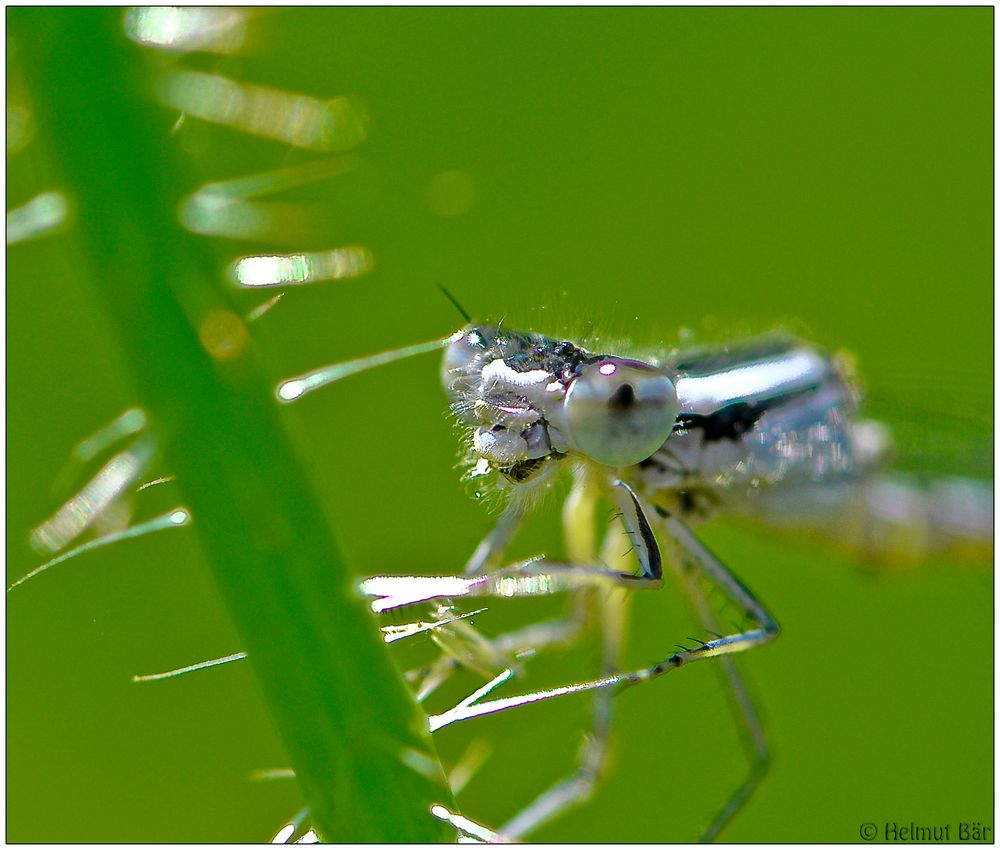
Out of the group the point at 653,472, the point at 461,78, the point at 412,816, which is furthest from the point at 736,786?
the point at 461,78

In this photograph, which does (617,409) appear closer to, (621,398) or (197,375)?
(621,398)

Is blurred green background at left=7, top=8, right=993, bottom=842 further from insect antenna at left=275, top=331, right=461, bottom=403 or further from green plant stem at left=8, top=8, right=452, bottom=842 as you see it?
green plant stem at left=8, top=8, right=452, bottom=842

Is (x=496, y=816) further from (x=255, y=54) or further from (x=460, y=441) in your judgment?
(x=255, y=54)

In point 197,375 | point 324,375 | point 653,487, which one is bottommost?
point 653,487

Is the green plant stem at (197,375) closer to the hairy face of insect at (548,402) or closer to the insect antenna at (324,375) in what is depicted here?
the insect antenna at (324,375)

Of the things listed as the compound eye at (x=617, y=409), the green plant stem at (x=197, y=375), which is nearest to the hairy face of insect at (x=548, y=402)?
the compound eye at (x=617, y=409)

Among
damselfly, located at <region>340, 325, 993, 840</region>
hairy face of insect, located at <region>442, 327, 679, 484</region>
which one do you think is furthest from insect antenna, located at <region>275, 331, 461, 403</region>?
hairy face of insect, located at <region>442, 327, 679, 484</region>

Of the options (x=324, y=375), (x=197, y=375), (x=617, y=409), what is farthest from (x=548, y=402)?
(x=197, y=375)
